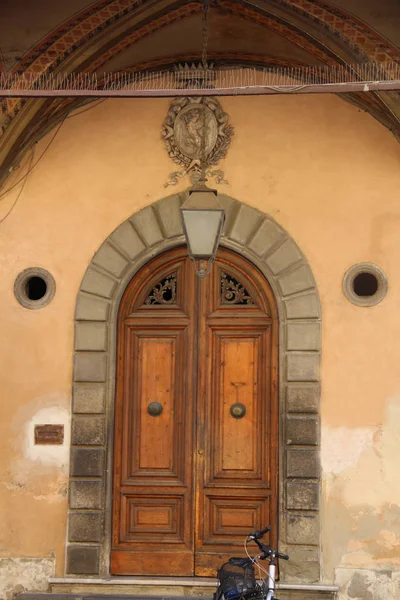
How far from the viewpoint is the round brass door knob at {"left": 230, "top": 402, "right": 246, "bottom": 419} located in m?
8.97

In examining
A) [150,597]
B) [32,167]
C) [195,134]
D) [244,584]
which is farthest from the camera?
[32,167]

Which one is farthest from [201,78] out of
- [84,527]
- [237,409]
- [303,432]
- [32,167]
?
[84,527]

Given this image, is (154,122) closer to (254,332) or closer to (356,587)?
(254,332)

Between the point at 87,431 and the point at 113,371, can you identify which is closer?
the point at 87,431

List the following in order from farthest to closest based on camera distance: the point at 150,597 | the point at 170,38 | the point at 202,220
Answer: the point at 170,38, the point at 150,597, the point at 202,220

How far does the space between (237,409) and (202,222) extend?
7.17 feet

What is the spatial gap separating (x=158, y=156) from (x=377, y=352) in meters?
2.55

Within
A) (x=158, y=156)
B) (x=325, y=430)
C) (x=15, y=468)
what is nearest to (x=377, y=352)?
(x=325, y=430)

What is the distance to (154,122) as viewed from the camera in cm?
927

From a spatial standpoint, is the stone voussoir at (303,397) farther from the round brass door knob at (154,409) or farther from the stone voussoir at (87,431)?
the stone voussoir at (87,431)

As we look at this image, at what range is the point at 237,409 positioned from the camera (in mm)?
8969

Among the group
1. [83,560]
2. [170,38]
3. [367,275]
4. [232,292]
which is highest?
[170,38]

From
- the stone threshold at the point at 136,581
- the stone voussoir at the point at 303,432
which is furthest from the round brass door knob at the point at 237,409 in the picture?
the stone threshold at the point at 136,581

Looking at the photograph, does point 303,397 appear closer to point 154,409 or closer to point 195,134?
point 154,409
